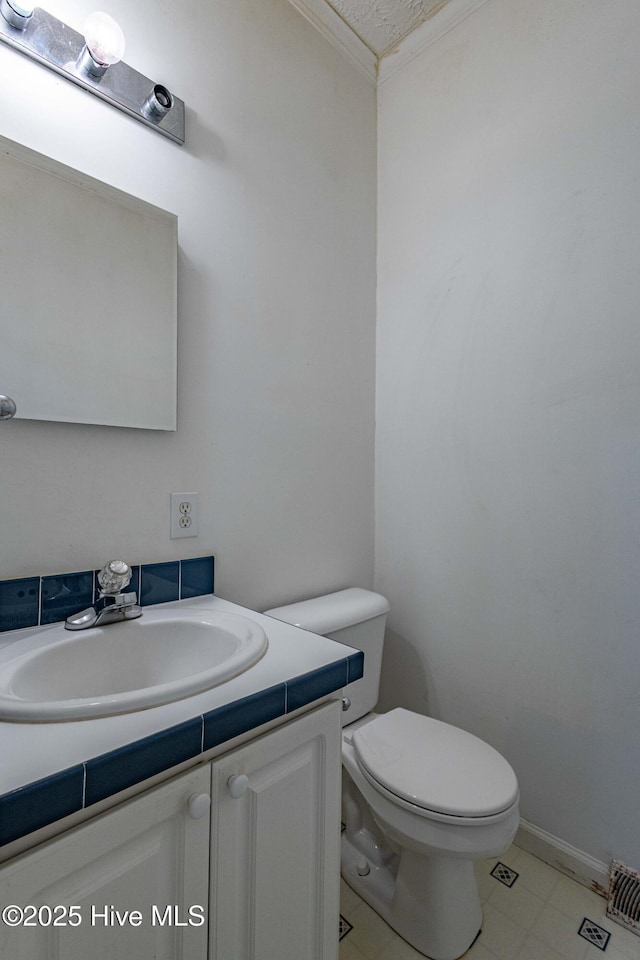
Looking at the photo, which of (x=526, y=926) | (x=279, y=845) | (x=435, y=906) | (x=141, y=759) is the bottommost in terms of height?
(x=526, y=926)

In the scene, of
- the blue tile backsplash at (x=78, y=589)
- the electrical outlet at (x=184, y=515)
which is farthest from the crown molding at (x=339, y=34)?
the blue tile backsplash at (x=78, y=589)

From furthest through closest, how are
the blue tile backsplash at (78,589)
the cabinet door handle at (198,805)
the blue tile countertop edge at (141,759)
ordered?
the blue tile backsplash at (78,589) < the cabinet door handle at (198,805) < the blue tile countertop edge at (141,759)

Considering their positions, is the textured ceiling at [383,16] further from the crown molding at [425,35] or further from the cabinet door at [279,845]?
the cabinet door at [279,845]

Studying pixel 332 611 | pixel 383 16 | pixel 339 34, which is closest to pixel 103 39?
pixel 339 34

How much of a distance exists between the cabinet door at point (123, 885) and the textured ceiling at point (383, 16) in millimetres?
2224

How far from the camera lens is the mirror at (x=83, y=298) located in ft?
3.01

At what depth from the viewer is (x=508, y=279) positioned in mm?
1436

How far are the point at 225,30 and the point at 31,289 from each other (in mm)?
1007

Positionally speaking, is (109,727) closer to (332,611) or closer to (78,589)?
(78,589)

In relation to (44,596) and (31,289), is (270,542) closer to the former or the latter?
(44,596)

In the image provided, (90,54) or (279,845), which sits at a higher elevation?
(90,54)

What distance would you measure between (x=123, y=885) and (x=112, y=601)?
1.66 ft

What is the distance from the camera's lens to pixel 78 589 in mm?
993

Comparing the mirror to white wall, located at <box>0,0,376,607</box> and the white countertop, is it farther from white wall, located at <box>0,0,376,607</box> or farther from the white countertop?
the white countertop
